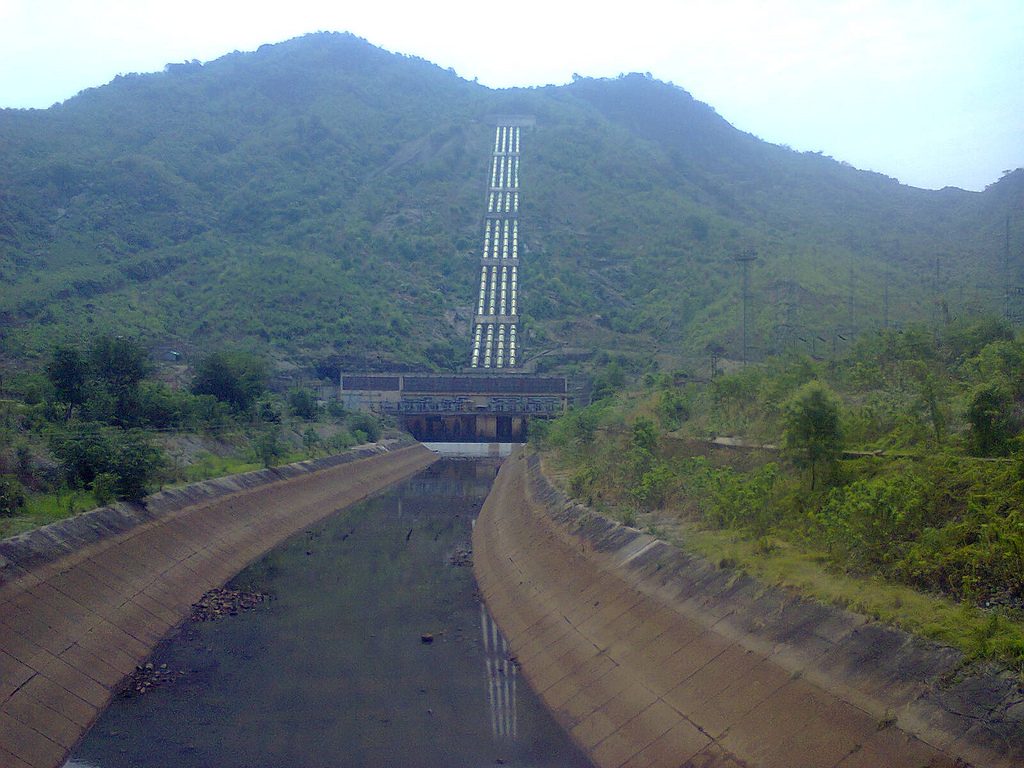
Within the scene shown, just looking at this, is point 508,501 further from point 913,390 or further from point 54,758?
point 54,758

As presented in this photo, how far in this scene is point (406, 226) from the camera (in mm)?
136625

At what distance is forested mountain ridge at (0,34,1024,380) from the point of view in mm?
89750

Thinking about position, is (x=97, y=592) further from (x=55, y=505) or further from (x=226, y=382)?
(x=226, y=382)

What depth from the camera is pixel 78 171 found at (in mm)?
120625

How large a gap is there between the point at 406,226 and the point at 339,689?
399 feet

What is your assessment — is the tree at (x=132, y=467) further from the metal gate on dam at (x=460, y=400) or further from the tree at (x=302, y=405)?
the metal gate on dam at (x=460, y=400)

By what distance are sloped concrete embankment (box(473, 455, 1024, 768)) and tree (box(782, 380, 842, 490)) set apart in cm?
313

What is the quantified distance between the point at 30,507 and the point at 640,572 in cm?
1442

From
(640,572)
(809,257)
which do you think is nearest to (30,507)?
(640,572)

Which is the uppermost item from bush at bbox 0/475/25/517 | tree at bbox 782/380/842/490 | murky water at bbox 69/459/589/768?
tree at bbox 782/380/842/490

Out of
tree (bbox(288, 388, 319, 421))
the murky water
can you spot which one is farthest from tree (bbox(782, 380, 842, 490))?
tree (bbox(288, 388, 319, 421))

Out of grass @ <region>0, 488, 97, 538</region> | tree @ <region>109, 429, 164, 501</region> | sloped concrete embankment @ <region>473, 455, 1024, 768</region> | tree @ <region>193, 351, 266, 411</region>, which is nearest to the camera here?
sloped concrete embankment @ <region>473, 455, 1024, 768</region>

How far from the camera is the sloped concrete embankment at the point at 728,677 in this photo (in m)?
10.1

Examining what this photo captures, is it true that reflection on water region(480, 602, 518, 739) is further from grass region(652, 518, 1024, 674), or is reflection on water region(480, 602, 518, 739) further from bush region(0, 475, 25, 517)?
bush region(0, 475, 25, 517)
